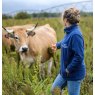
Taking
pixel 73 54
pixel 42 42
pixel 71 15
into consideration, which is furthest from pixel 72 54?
pixel 42 42

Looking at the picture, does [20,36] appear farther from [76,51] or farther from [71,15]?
[76,51]

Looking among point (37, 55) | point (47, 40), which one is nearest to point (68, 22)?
point (37, 55)

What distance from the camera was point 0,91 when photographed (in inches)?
134

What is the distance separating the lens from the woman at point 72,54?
10.5 ft

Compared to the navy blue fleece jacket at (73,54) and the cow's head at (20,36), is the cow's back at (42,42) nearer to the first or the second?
the cow's head at (20,36)

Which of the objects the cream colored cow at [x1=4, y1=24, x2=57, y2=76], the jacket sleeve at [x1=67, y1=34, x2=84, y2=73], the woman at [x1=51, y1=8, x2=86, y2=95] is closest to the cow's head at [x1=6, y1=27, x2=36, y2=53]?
the cream colored cow at [x1=4, y1=24, x2=57, y2=76]

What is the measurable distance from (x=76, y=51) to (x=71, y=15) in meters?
0.30

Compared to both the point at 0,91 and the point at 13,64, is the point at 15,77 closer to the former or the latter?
the point at 13,64

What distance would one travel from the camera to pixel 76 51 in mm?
3172

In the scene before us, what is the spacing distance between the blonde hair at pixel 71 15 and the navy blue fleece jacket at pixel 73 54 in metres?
0.04

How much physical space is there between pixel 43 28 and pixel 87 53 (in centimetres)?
131

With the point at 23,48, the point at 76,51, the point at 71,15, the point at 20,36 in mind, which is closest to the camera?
the point at 76,51

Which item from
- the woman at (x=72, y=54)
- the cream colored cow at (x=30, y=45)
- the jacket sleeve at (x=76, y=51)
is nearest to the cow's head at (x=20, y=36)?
the cream colored cow at (x=30, y=45)

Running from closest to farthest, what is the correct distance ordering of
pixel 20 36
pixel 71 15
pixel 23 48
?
1. pixel 71 15
2. pixel 23 48
3. pixel 20 36
